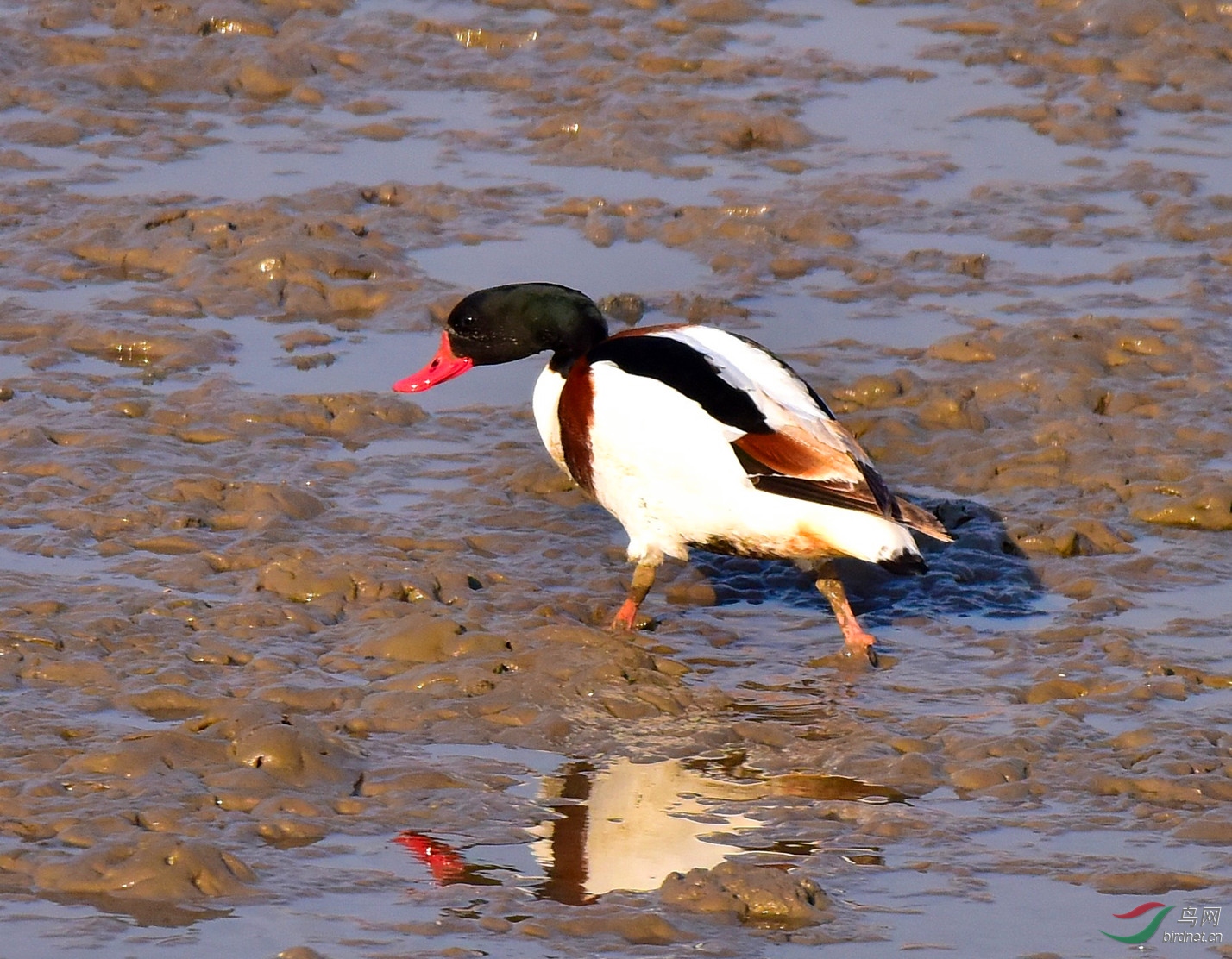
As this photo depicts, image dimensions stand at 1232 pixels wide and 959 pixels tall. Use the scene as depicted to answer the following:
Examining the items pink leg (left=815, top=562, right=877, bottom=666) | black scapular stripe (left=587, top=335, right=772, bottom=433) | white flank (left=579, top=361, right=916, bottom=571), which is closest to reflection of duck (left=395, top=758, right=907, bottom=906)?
pink leg (left=815, top=562, right=877, bottom=666)

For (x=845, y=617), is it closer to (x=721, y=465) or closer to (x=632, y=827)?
(x=721, y=465)

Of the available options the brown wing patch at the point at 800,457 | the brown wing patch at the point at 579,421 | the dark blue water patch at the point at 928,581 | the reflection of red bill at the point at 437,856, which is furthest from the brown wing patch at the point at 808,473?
the reflection of red bill at the point at 437,856

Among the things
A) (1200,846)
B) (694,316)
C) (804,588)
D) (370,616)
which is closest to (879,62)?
(694,316)

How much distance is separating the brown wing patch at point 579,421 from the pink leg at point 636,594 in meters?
0.32

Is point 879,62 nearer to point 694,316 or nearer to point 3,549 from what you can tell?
point 694,316

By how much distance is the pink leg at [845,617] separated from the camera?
640 cm

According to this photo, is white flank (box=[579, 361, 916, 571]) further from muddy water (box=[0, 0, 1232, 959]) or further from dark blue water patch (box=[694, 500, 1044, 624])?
dark blue water patch (box=[694, 500, 1044, 624])

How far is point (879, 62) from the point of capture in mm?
12102

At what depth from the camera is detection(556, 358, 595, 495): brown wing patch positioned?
21.3 feet

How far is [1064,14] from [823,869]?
29.3 ft

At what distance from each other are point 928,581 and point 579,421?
1423 millimetres

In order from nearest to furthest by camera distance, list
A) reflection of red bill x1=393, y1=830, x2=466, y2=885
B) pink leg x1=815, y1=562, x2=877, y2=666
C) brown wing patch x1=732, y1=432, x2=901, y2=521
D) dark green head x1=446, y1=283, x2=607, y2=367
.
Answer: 1. reflection of red bill x1=393, y1=830, x2=466, y2=885
2. brown wing patch x1=732, y1=432, x2=901, y2=521
3. pink leg x1=815, y1=562, x2=877, y2=666
4. dark green head x1=446, y1=283, x2=607, y2=367

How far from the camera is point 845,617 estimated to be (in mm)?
6461

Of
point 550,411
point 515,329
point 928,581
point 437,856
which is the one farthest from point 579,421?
point 437,856
